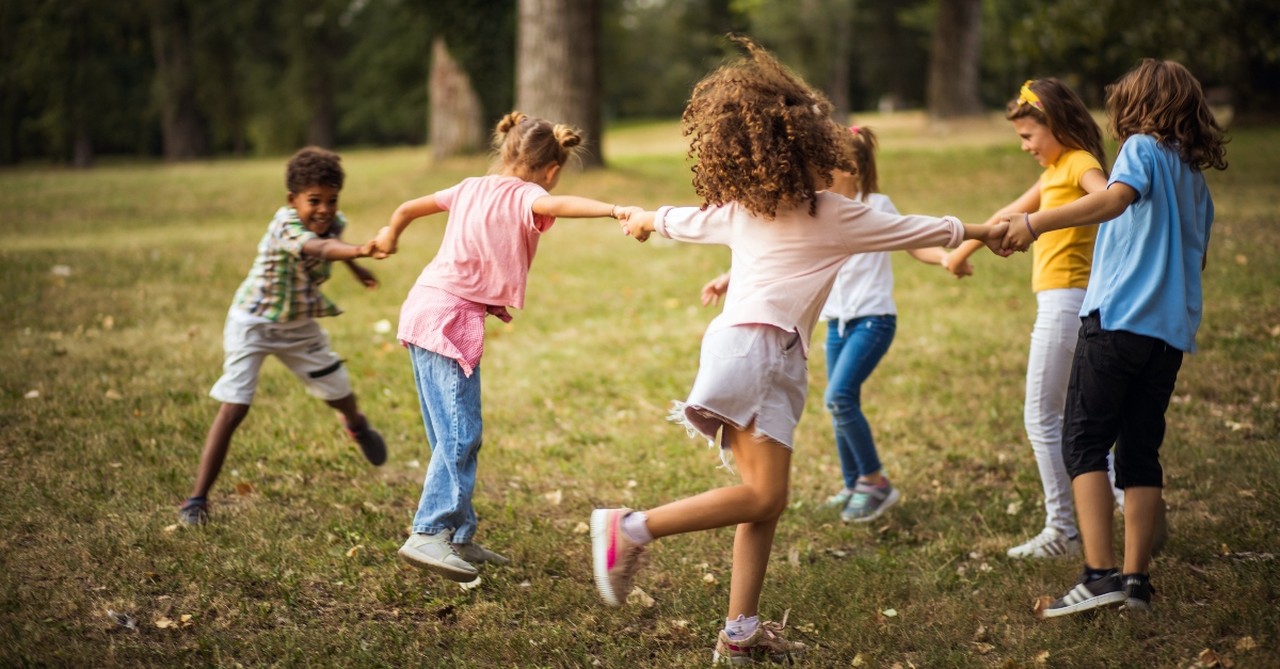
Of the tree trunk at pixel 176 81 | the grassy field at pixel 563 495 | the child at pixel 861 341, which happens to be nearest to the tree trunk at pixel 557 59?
the grassy field at pixel 563 495

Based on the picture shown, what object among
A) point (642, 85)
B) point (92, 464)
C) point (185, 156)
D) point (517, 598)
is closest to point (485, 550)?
point (517, 598)

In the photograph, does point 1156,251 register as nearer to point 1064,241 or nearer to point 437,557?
point 1064,241

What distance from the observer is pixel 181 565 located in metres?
4.61

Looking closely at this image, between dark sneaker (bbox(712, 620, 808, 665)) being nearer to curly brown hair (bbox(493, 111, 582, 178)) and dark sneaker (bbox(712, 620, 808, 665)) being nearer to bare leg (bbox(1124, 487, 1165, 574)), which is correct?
bare leg (bbox(1124, 487, 1165, 574))

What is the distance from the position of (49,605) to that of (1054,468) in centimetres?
426

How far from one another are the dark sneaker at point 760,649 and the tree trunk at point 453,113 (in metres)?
21.2

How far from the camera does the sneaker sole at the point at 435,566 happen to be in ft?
13.9

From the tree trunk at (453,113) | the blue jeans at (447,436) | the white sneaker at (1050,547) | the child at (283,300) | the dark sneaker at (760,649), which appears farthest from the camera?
the tree trunk at (453,113)

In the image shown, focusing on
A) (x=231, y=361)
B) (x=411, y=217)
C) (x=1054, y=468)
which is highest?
(x=411, y=217)

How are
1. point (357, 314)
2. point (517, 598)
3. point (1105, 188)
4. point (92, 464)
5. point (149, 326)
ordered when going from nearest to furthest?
1. point (1105, 188)
2. point (517, 598)
3. point (92, 464)
4. point (149, 326)
5. point (357, 314)

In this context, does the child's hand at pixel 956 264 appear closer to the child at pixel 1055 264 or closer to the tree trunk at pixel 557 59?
the child at pixel 1055 264

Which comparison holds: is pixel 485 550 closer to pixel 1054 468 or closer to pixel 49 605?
pixel 49 605

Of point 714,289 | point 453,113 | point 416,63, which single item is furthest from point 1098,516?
point 416,63

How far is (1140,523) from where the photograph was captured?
410 centimetres
